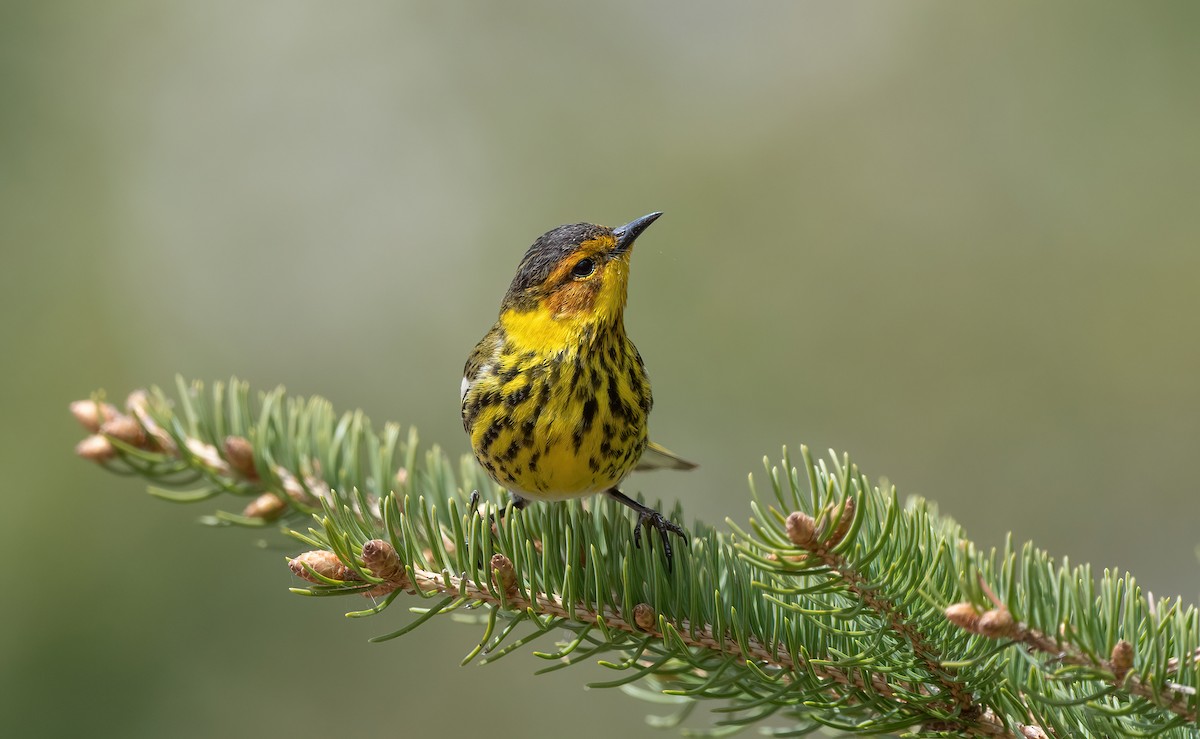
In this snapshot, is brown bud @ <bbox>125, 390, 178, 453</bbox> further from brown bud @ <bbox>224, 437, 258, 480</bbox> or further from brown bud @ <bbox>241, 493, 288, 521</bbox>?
brown bud @ <bbox>241, 493, 288, 521</bbox>

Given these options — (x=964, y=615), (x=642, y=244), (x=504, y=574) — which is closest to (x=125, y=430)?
(x=504, y=574)

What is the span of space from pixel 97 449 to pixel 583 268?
1.40 m

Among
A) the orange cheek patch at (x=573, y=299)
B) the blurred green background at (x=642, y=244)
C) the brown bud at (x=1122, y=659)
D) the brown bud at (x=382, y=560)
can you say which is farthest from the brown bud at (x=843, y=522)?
the blurred green background at (x=642, y=244)

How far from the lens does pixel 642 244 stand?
19.0 feet

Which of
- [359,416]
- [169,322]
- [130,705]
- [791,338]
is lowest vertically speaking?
[130,705]

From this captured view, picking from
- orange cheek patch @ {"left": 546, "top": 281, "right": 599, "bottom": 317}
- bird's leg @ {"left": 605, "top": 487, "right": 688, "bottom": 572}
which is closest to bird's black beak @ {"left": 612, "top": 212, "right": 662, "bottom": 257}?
orange cheek patch @ {"left": 546, "top": 281, "right": 599, "bottom": 317}

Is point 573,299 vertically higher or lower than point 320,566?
higher

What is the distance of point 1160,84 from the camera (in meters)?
5.41

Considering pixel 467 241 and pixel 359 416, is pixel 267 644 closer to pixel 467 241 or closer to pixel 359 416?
pixel 359 416

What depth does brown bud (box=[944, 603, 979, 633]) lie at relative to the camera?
1351 mm

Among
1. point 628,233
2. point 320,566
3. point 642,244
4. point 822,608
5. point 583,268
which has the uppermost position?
point 642,244

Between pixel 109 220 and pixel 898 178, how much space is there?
183 inches

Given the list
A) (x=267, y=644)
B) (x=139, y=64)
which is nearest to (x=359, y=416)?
(x=267, y=644)

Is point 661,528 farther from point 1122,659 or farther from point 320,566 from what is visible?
point 1122,659
